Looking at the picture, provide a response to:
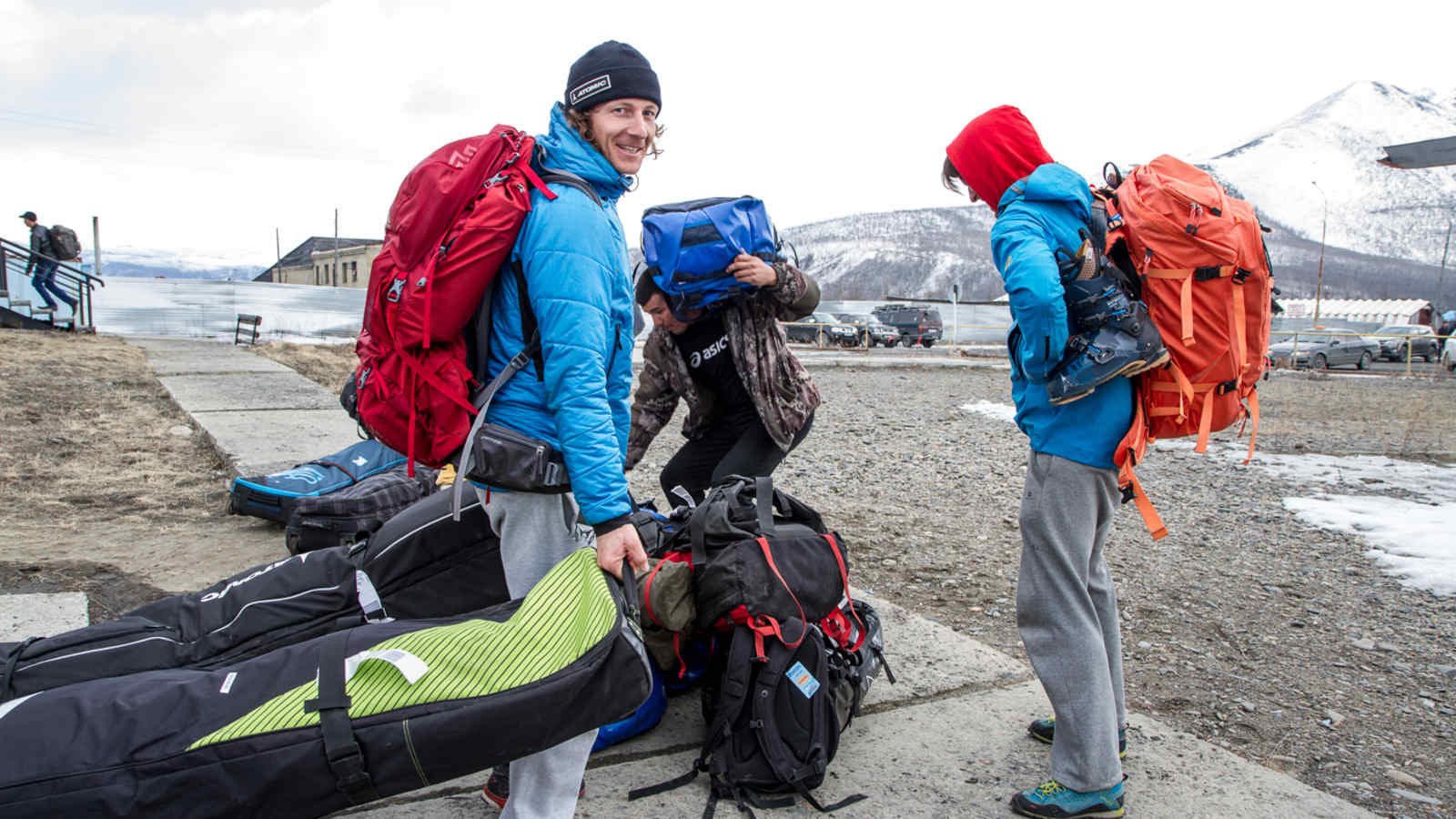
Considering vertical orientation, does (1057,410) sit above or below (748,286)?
below

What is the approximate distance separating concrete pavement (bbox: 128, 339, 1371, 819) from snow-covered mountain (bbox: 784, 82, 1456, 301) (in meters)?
102

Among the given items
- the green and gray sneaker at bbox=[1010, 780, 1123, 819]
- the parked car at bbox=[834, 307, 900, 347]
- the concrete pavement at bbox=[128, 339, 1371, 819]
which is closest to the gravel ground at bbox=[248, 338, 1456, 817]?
the concrete pavement at bbox=[128, 339, 1371, 819]

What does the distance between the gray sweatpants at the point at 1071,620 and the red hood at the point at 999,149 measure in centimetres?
79

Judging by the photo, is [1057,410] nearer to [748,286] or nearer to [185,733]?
[748,286]

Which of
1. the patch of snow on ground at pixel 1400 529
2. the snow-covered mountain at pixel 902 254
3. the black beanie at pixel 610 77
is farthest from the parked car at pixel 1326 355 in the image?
the snow-covered mountain at pixel 902 254

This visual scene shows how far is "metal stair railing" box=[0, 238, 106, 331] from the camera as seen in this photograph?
54.1 ft

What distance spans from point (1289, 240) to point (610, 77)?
17033 cm

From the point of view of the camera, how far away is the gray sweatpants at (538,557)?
205cm

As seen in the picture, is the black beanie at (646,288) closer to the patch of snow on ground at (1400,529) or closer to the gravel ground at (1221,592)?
the gravel ground at (1221,592)

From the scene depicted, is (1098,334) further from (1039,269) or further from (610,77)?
(610,77)

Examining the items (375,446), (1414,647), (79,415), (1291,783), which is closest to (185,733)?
(1291,783)

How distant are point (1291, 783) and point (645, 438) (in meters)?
2.48

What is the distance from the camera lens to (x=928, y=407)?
41.1 feet

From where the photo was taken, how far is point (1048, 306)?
2.37 metres
